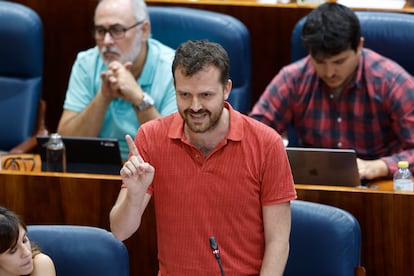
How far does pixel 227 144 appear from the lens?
2506mm

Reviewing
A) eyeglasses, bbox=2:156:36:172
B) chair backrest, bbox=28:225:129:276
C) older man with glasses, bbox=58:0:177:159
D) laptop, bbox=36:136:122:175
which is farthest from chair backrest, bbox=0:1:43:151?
chair backrest, bbox=28:225:129:276

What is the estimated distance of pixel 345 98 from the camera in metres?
3.41

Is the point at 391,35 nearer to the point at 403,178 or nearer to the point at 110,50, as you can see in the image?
the point at 403,178

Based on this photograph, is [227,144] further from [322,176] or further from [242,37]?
[242,37]

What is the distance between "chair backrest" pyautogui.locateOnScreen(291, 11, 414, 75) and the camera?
3508 mm

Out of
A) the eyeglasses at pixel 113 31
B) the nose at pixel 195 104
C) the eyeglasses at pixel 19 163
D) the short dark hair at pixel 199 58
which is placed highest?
the short dark hair at pixel 199 58

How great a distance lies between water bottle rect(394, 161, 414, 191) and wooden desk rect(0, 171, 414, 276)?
3.4 inches

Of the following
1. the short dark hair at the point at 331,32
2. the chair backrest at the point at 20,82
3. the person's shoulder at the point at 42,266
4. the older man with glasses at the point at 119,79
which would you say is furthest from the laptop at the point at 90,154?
the chair backrest at the point at 20,82

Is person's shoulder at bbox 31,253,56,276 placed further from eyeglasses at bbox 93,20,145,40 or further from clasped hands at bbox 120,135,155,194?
eyeglasses at bbox 93,20,145,40

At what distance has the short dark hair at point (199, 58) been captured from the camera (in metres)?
2.41

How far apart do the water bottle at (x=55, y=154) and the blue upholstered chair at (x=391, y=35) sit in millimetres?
1080

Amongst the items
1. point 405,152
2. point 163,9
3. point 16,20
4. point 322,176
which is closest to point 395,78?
point 405,152

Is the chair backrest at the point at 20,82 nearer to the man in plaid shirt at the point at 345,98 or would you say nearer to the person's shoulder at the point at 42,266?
the man in plaid shirt at the point at 345,98

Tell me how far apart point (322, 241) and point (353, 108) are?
819mm
